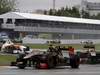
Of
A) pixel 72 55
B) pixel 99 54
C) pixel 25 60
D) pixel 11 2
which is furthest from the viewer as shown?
pixel 11 2

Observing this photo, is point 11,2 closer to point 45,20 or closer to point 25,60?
point 45,20

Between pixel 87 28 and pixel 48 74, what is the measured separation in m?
99.8

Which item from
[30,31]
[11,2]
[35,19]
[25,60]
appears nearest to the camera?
[25,60]

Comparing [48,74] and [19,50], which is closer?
[48,74]

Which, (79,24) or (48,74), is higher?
(48,74)

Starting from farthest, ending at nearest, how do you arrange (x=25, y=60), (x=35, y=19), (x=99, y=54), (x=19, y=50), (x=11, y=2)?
1. (x=11, y=2)
2. (x=35, y=19)
3. (x=19, y=50)
4. (x=99, y=54)
5. (x=25, y=60)

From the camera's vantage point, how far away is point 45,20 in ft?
381

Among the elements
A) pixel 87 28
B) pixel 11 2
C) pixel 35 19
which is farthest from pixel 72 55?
pixel 11 2

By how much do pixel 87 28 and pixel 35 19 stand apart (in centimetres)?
1574

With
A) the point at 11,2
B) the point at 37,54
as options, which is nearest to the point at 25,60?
the point at 37,54

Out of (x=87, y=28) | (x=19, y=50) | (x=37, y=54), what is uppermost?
(x=37, y=54)

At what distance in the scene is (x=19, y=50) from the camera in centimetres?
4766

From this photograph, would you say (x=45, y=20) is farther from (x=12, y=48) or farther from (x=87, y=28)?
(x=12, y=48)

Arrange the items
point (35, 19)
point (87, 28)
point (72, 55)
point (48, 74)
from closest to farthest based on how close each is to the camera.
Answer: point (48, 74) < point (72, 55) < point (35, 19) < point (87, 28)
